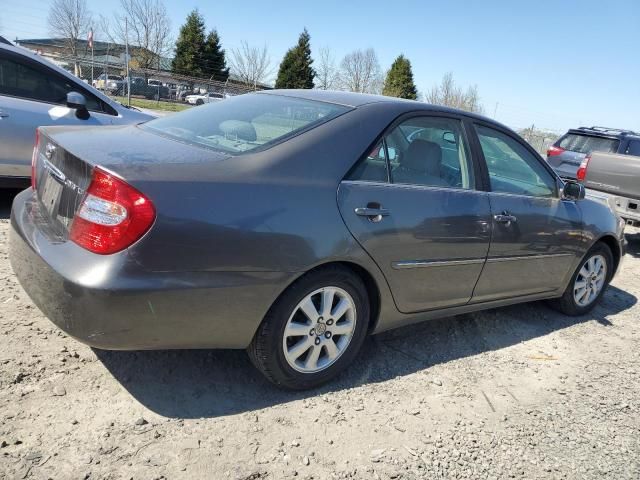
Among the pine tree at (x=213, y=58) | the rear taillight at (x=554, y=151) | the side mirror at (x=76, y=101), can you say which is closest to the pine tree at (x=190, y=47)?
the pine tree at (x=213, y=58)

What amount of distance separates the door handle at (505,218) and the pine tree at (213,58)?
1756 inches

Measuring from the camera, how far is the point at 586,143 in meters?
10.2

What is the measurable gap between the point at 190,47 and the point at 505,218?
149 feet

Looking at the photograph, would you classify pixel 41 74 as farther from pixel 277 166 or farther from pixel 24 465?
pixel 24 465

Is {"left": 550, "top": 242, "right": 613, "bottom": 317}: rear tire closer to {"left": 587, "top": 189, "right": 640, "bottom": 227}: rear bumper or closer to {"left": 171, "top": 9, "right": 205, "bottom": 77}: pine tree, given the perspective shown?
{"left": 587, "top": 189, "right": 640, "bottom": 227}: rear bumper

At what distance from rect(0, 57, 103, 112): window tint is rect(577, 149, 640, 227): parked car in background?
648 cm

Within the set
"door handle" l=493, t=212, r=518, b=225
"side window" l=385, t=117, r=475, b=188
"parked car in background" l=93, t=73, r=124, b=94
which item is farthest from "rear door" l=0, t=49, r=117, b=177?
"parked car in background" l=93, t=73, r=124, b=94

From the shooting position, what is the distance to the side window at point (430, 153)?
3023 mm

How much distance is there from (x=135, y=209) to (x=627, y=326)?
4255 mm

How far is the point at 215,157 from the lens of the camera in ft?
8.07

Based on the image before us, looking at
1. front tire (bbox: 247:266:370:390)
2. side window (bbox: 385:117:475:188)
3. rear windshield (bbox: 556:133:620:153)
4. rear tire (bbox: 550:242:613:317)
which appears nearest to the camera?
front tire (bbox: 247:266:370:390)

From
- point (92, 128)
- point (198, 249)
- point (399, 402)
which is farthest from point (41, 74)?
point (399, 402)

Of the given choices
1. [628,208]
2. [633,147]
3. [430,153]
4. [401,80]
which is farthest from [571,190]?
[401,80]

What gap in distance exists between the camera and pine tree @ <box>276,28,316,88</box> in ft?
146
